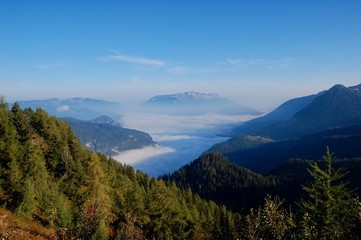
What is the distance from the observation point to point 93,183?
56.5m

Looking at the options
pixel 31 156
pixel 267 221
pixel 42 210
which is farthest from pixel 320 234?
pixel 31 156

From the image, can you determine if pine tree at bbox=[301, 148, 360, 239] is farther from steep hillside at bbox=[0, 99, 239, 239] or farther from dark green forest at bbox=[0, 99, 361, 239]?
steep hillside at bbox=[0, 99, 239, 239]

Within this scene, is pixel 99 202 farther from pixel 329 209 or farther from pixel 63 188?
pixel 63 188

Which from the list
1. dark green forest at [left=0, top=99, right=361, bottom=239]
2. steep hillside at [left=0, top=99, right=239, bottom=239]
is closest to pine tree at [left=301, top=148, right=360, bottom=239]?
dark green forest at [left=0, top=99, right=361, bottom=239]

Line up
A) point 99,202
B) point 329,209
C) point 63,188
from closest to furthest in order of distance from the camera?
point 329,209 < point 99,202 < point 63,188

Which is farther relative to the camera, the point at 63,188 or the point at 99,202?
the point at 63,188

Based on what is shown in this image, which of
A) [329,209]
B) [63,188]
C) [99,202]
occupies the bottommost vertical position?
[63,188]

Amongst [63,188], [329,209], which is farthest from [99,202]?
[63,188]

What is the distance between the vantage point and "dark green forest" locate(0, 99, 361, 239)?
2161 centimetres

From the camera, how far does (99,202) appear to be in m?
36.2

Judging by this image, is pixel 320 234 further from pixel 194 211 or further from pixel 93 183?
pixel 194 211

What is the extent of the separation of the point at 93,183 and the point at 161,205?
57.6ft

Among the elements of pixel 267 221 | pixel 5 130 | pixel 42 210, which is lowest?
pixel 42 210

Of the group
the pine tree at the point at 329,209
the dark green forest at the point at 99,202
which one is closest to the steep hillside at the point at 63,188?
the dark green forest at the point at 99,202
